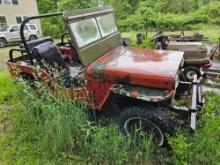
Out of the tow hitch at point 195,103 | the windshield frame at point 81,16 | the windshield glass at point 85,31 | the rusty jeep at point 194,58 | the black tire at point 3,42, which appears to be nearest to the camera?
the tow hitch at point 195,103

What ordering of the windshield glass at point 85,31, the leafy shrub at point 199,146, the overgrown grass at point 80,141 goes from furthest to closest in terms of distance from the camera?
the windshield glass at point 85,31 < the overgrown grass at point 80,141 < the leafy shrub at point 199,146

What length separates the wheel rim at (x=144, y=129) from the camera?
3.12 metres

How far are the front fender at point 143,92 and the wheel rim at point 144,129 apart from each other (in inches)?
11.8

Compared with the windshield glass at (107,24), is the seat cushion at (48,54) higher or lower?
lower

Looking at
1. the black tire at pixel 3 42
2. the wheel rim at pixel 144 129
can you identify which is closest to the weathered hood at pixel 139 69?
the wheel rim at pixel 144 129

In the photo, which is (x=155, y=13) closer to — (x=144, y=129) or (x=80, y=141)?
(x=144, y=129)

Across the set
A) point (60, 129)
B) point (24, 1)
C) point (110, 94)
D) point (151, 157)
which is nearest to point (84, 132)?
point (60, 129)

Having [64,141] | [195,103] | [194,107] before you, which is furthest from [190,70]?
[64,141]

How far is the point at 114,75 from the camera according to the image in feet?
10.7

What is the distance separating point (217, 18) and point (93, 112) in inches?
Result: 753

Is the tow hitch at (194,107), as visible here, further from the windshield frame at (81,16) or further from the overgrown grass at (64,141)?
the windshield frame at (81,16)

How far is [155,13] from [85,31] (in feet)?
71.4

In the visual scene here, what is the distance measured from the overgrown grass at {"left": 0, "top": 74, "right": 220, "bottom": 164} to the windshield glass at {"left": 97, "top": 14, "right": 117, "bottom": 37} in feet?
4.38

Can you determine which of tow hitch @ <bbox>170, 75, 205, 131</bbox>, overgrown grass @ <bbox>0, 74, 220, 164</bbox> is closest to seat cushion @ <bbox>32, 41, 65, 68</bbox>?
overgrown grass @ <bbox>0, 74, 220, 164</bbox>
